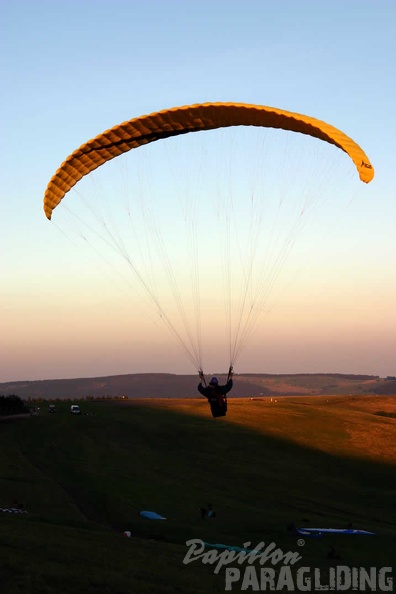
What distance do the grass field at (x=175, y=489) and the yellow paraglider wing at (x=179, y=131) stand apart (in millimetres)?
10331

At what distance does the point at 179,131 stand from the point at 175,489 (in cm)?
1713

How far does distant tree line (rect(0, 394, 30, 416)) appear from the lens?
53053 millimetres

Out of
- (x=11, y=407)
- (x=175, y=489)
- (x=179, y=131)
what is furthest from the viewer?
(x=11, y=407)

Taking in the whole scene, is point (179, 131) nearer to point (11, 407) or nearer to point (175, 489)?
point (175, 489)

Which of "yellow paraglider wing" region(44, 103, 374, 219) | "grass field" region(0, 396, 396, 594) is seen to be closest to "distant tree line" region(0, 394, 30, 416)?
"grass field" region(0, 396, 396, 594)

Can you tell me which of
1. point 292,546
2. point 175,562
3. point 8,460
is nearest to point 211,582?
point 175,562

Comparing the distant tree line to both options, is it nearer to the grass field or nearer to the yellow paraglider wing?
the grass field

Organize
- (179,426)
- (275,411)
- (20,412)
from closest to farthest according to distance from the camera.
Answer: (179,426) → (20,412) → (275,411)

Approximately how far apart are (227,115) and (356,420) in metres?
39.3

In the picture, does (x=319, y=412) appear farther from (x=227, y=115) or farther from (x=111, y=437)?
(x=227, y=115)

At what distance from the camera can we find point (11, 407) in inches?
2128

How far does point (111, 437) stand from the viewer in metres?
44.6

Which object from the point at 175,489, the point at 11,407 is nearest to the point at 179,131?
the point at 175,489

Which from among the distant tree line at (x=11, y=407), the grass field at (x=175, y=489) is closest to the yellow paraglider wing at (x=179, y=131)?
the grass field at (x=175, y=489)
